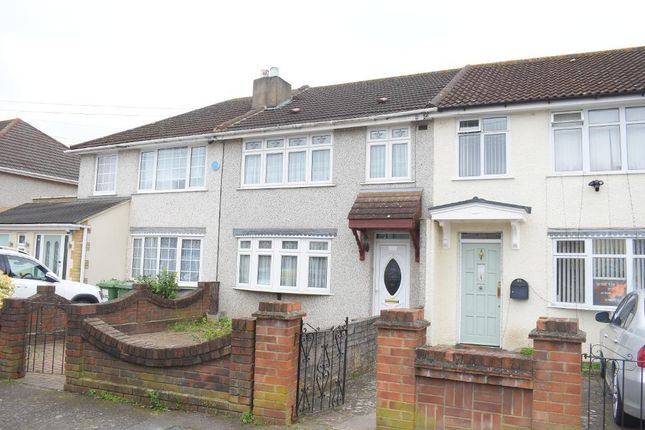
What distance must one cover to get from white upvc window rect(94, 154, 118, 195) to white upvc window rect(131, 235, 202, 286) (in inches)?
84.0

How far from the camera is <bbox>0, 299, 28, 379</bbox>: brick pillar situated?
7.20 m

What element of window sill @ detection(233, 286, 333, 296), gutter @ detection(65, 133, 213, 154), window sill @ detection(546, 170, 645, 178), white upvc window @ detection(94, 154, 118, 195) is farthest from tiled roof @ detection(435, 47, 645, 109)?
white upvc window @ detection(94, 154, 118, 195)

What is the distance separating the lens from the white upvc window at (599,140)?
10008mm

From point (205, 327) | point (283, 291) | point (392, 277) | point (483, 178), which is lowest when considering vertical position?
point (205, 327)

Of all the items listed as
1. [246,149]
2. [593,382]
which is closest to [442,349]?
[593,382]

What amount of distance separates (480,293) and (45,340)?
318 inches

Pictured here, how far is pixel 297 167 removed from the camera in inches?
521

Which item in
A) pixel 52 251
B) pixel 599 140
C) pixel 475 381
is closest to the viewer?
pixel 475 381

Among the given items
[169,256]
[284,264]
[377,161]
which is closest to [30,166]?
[169,256]

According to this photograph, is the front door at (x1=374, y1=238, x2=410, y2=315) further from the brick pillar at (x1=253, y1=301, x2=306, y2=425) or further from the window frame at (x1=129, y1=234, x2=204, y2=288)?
the brick pillar at (x1=253, y1=301, x2=306, y2=425)

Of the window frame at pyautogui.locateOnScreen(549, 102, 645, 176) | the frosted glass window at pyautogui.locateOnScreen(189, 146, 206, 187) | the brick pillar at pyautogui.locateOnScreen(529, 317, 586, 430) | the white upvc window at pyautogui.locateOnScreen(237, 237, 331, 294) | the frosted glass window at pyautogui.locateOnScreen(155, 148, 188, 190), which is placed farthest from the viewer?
the frosted glass window at pyautogui.locateOnScreen(155, 148, 188, 190)

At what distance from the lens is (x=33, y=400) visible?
627 cm

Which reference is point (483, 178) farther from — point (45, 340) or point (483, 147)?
point (45, 340)

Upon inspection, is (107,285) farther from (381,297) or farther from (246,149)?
(381,297)
